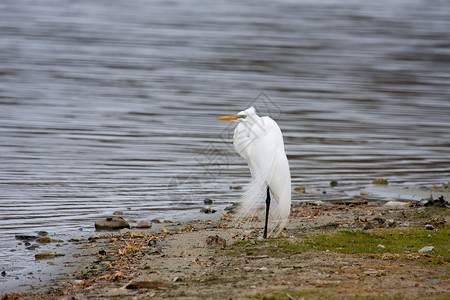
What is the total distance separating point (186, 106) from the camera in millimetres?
14352

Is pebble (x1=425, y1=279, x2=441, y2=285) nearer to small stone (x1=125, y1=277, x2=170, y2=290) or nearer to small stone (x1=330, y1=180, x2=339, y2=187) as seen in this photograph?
small stone (x1=125, y1=277, x2=170, y2=290)

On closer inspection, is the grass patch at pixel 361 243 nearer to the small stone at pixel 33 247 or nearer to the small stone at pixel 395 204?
the small stone at pixel 395 204

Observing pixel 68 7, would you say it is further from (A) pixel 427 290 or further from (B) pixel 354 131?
(A) pixel 427 290

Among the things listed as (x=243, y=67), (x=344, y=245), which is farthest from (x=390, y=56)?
(x=344, y=245)

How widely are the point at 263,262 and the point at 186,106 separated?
9.32 metres

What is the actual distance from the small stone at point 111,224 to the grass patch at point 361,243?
1.77 m

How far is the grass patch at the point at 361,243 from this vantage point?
5.62m

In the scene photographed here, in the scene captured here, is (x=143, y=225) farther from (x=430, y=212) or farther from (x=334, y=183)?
(x=334, y=183)

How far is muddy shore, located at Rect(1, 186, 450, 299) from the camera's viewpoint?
4.56m

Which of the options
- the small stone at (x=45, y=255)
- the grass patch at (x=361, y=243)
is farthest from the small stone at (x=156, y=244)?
the small stone at (x=45, y=255)

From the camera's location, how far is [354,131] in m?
13.1

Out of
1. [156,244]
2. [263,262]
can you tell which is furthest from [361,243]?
[156,244]

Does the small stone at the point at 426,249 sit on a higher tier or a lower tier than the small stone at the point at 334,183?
lower

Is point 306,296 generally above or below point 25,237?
below
